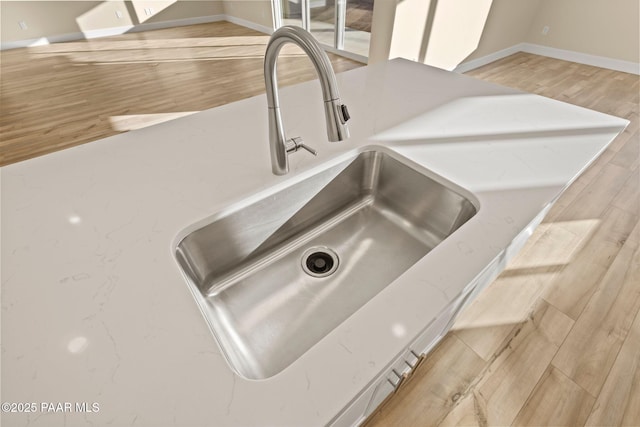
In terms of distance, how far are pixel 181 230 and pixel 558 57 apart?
5.67 metres

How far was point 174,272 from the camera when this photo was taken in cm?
55

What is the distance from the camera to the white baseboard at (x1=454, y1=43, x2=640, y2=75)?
12.8ft

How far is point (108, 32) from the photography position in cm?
517

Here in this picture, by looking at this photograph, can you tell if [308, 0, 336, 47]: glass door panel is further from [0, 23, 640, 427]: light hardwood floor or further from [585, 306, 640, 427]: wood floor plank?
[585, 306, 640, 427]: wood floor plank

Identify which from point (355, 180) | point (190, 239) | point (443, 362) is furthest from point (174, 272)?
point (443, 362)

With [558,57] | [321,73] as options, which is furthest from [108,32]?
[558,57]

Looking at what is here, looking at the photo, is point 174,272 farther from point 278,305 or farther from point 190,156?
point 190,156

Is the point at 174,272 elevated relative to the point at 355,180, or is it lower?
elevated

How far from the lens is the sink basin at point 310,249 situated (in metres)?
0.68

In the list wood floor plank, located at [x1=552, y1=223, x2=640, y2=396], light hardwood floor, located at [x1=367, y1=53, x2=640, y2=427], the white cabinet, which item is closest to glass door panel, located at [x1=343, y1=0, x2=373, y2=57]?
light hardwood floor, located at [x1=367, y1=53, x2=640, y2=427]

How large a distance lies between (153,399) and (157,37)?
246 inches

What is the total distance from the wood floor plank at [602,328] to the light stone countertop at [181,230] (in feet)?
2.99

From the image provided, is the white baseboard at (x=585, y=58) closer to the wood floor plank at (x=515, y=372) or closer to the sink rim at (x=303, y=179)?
the wood floor plank at (x=515, y=372)

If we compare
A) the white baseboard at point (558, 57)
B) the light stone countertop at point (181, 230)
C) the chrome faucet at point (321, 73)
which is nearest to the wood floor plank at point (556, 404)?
the light stone countertop at point (181, 230)
